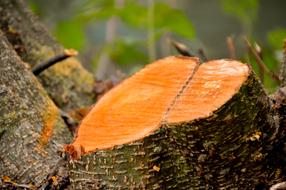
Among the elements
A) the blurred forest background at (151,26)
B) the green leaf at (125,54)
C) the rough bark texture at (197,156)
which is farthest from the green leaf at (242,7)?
the rough bark texture at (197,156)

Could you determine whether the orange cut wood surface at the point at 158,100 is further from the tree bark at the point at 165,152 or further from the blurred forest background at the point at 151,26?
the blurred forest background at the point at 151,26

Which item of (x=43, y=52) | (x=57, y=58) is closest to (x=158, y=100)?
(x=57, y=58)

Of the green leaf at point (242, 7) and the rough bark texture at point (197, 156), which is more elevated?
the green leaf at point (242, 7)

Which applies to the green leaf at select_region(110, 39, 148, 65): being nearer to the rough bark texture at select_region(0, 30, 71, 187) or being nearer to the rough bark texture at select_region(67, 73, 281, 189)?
the rough bark texture at select_region(0, 30, 71, 187)

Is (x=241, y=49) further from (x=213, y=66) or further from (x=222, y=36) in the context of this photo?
(x=213, y=66)

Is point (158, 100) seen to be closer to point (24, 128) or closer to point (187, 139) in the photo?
point (187, 139)

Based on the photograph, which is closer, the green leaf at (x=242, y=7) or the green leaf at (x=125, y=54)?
the green leaf at (x=242, y=7)
